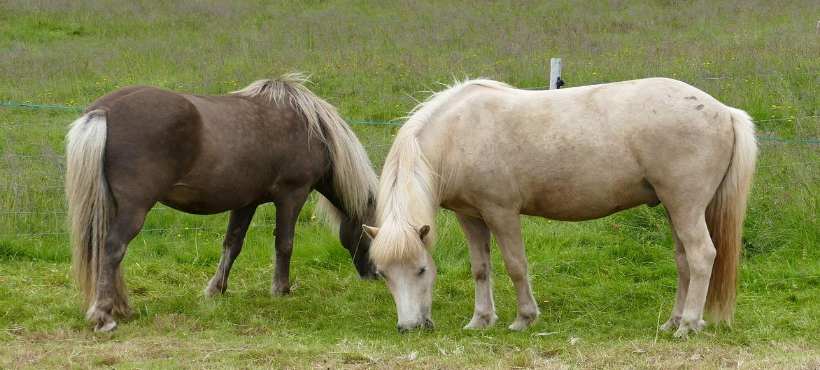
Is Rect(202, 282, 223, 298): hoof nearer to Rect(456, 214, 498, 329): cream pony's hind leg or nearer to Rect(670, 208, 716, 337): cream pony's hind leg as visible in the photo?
Rect(456, 214, 498, 329): cream pony's hind leg

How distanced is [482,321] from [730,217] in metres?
1.57

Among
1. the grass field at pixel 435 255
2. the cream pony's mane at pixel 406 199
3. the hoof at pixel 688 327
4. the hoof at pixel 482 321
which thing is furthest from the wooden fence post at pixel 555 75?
the hoof at pixel 688 327

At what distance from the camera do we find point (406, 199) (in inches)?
199

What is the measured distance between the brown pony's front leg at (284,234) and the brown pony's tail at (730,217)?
2798 millimetres

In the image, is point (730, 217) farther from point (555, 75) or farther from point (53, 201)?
point (53, 201)

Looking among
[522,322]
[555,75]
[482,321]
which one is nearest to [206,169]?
[482,321]

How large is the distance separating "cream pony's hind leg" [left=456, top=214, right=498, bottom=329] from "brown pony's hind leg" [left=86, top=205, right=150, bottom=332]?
1.99m

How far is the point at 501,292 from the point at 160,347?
2501 mm

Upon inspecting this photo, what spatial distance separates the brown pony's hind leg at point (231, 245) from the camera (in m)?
6.40

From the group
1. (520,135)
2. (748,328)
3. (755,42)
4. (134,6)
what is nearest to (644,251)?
(748,328)

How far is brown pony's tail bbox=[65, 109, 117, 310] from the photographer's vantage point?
16.8ft

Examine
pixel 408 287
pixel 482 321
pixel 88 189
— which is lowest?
pixel 482 321

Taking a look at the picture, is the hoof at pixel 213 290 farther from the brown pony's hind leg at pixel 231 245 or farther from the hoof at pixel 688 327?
the hoof at pixel 688 327

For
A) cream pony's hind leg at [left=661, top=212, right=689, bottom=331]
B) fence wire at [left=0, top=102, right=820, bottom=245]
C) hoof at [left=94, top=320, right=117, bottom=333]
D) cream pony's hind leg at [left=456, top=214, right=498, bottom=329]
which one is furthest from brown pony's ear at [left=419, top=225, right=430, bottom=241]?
fence wire at [left=0, top=102, right=820, bottom=245]
